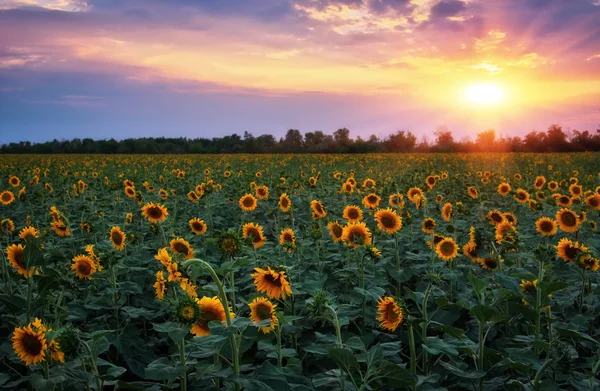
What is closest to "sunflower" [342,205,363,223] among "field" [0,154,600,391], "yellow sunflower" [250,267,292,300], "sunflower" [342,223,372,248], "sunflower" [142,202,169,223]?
"field" [0,154,600,391]

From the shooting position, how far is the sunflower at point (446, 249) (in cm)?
384

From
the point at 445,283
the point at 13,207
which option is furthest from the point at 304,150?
the point at 445,283

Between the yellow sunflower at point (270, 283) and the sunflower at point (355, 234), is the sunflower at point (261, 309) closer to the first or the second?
the yellow sunflower at point (270, 283)

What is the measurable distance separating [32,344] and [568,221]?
444cm

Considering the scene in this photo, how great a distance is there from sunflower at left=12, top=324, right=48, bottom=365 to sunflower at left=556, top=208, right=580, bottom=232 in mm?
4342

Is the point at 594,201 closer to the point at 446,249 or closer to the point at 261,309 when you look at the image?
the point at 446,249

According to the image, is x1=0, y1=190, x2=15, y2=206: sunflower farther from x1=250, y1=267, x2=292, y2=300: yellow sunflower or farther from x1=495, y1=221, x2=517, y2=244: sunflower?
x1=495, y1=221, x2=517, y2=244: sunflower

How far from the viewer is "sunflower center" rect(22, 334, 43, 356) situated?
6.62 ft

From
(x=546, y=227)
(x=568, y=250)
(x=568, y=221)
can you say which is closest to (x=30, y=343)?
(x=568, y=250)

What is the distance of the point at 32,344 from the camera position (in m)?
2.04

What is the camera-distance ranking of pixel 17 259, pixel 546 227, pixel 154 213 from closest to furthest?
pixel 17 259
pixel 546 227
pixel 154 213

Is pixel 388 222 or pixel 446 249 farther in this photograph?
pixel 388 222

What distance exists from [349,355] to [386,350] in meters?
0.53

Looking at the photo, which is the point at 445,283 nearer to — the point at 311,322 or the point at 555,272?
the point at 555,272
